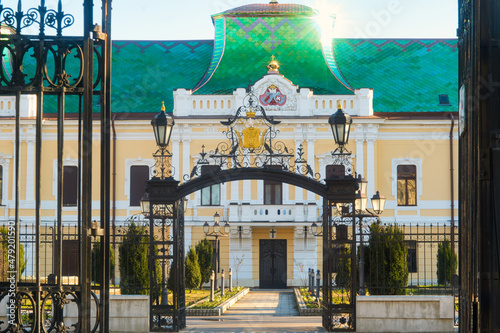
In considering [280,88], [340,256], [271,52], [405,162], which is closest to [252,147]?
[340,256]

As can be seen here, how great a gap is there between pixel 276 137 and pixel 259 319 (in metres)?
13.8

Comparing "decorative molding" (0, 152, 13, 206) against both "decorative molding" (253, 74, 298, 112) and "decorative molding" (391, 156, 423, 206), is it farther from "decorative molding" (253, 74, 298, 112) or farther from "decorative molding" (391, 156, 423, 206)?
"decorative molding" (391, 156, 423, 206)

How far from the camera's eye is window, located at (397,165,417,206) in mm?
31328

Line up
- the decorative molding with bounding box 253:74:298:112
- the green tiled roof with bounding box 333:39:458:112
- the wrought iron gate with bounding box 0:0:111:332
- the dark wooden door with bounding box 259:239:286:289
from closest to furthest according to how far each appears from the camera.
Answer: the wrought iron gate with bounding box 0:0:111:332 → the decorative molding with bounding box 253:74:298:112 → the dark wooden door with bounding box 259:239:286:289 → the green tiled roof with bounding box 333:39:458:112

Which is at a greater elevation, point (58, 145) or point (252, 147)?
point (252, 147)

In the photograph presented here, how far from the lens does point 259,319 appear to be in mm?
17516

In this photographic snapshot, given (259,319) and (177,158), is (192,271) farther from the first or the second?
(259,319)

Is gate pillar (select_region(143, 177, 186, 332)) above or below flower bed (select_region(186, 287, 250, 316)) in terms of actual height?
above

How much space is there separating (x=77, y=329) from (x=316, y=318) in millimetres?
12630

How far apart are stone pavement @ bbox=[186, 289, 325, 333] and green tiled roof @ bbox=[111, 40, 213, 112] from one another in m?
10.5

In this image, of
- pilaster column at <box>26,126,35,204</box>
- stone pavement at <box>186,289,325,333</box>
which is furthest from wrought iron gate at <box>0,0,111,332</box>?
pilaster column at <box>26,126,35,204</box>

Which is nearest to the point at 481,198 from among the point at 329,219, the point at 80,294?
the point at 80,294

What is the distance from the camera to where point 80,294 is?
547 cm

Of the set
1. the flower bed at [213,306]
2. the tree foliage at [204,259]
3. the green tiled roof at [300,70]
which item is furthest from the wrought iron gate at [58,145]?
the green tiled roof at [300,70]
